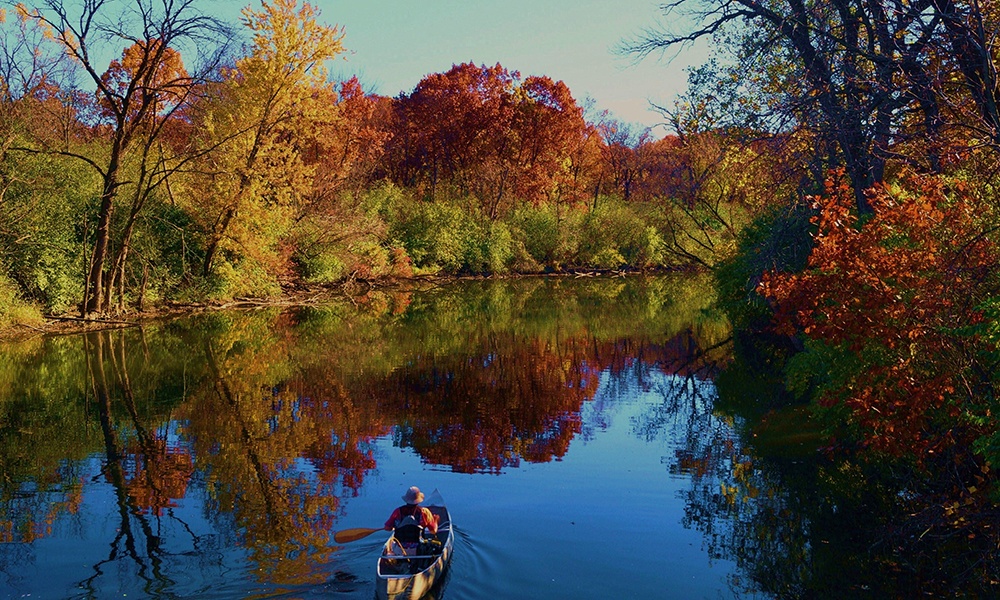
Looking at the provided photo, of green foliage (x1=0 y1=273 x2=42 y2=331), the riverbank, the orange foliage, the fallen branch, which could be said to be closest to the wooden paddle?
the orange foliage

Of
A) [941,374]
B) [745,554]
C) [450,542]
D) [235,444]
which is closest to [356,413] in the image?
[235,444]

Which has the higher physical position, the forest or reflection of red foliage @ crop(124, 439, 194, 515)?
the forest

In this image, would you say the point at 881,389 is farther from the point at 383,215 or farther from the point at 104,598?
the point at 383,215

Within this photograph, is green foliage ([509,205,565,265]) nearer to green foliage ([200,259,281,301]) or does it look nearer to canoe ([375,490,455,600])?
green foliage ([200,259,281,301])

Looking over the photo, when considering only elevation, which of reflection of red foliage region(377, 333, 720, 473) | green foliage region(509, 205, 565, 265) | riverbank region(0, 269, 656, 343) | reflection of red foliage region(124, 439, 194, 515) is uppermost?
green foliage region(509, 205, 565, 265)

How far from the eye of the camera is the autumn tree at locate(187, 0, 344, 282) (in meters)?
32.9

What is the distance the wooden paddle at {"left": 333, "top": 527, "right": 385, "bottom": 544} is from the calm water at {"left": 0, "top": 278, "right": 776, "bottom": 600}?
0.07 metres

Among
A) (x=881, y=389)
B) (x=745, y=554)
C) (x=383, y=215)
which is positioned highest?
(x=383, y=215)

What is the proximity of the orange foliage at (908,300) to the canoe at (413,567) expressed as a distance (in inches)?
205

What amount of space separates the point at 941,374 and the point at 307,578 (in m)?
7.52

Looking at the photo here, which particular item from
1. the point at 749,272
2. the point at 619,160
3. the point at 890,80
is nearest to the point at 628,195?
the point at 619,160

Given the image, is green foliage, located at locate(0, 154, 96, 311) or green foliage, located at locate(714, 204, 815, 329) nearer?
green foliage, located at locate(714, 204, 815, 329)

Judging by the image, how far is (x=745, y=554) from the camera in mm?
9734

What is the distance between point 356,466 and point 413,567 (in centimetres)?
492
